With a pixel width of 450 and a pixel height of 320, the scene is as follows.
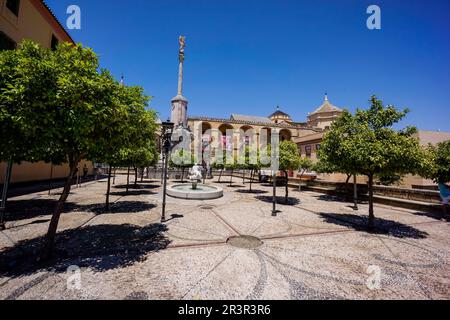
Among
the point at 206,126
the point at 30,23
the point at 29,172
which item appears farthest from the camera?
the point at 206,126

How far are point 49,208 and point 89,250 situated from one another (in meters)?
7.04

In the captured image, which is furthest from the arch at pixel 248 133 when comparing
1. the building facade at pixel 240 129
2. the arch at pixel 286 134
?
the arch at pixel 286 134

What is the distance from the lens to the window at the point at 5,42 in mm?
12703

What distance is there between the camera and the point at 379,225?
28.8 feet

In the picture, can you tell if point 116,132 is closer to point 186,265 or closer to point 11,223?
point 186,265

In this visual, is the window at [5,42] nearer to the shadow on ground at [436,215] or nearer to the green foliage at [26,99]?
the green foliage at [26,99]

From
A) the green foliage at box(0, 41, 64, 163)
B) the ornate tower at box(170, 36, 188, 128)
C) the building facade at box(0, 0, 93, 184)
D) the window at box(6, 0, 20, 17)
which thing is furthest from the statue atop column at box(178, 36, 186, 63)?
the green foliage at box(0, 41, 64, 163)

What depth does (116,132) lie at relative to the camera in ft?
17.1

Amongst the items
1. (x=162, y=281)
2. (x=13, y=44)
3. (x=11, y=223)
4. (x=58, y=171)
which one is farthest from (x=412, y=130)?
(x=58, y=171)

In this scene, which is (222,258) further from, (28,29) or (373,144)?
(28,29)

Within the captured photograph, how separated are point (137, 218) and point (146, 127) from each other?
15.6 ft

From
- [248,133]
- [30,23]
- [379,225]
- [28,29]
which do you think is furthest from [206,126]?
[379,225]

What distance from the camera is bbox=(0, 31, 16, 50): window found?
500 inches

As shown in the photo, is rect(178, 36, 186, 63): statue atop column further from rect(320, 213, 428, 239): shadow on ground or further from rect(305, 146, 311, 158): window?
rect(320, 213, 428, 239): shadow on ground
